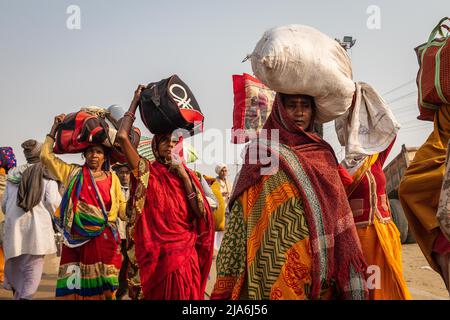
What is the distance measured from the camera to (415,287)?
368 inches

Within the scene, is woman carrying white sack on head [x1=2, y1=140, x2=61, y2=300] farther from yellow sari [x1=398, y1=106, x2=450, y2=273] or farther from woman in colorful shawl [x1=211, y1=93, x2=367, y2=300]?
yellow sari [x1=398, y1=106, x2=450, y2=273]

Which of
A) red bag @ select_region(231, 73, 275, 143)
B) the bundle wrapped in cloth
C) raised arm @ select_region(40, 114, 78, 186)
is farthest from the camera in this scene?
raised arm @ select_region(40, 114, 78, 186)

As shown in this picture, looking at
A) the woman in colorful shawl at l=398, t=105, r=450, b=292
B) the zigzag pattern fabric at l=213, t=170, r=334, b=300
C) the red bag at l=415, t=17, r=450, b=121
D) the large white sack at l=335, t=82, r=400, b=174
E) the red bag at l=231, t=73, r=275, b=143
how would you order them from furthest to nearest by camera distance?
the red bag at l=231, t=73, r=275, b=143 < the large white sack at l=335, t=82, r=400, b=174 < the woman in colorful shawl at l=398, t=105, r=450, b=292 < the red bag at l=415, t=17, r=450, b=121 < the zigzag pattern fabric at l=213, t=170, r=334, b=300

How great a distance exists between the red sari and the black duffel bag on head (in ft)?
1.28

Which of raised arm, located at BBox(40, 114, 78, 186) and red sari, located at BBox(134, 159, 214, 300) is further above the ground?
raised arm, located at BBox(40, 114, 78, 186)

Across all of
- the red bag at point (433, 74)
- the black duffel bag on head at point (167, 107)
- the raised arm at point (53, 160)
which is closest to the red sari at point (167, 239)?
the black duffel bag on head at point (167, 107)

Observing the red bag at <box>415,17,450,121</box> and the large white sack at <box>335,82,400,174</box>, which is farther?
the large white sack at <box>335,82,400,174</box>

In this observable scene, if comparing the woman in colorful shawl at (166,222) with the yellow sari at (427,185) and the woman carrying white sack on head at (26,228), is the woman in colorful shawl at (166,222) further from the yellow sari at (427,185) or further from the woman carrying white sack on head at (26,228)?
the woman carrying white sack on head at (26,228)

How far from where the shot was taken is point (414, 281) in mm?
10109

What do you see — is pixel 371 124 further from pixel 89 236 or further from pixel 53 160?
pixel 53 160


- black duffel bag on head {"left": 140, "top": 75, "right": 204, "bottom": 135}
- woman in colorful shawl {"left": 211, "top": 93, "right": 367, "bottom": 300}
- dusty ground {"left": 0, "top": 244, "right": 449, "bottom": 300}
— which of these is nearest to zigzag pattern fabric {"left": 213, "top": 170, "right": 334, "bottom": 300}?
woman in colorful shawl {"left": 211, "top": 93, "right": 367, "bottom": 300}

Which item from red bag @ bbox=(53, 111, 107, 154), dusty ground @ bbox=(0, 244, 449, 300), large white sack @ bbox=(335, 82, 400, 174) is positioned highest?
large white sack @ bbox=(335, 82, 400, 174)

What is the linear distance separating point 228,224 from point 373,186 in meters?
1.92

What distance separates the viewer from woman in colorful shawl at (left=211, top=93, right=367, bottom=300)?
3.52 metres
